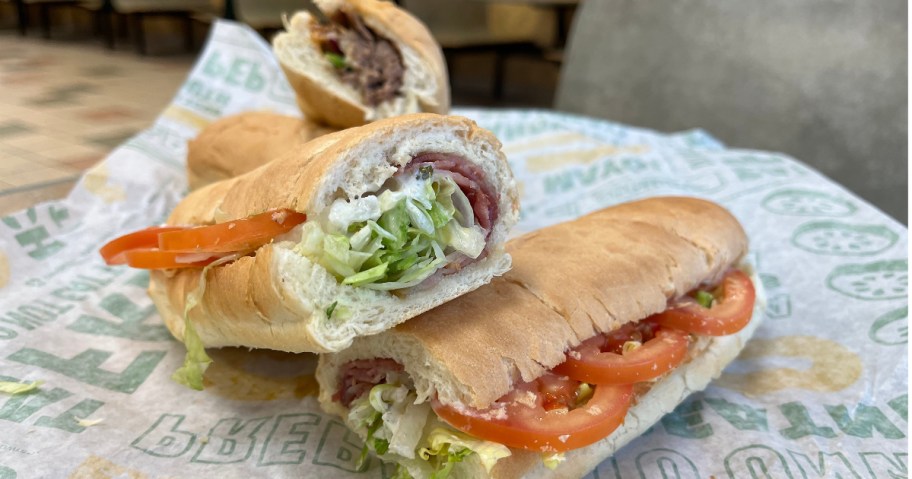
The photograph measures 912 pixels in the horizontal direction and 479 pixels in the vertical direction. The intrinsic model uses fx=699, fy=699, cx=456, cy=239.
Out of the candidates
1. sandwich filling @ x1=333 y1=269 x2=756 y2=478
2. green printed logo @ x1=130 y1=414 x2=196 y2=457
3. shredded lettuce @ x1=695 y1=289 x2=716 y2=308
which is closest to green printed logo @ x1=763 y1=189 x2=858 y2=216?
shredded lettuce @ x1=695 y1=289 x2=716 y2=308

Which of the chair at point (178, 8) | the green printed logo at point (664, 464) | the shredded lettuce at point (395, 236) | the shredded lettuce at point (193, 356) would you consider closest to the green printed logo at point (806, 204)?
the green printed logo at point (664, 464)

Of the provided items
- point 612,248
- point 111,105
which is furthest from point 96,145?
point 612,248

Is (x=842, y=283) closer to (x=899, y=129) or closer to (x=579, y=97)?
(x=899, y=129)

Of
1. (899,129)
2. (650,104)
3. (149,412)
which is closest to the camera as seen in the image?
(149,412)

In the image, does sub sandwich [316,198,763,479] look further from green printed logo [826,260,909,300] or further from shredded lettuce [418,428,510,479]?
green printed logo [826,260,909,300]

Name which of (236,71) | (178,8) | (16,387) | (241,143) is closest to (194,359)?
(16,387)

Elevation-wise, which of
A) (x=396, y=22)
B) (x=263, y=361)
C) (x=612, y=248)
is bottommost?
(x=263, y=361)
